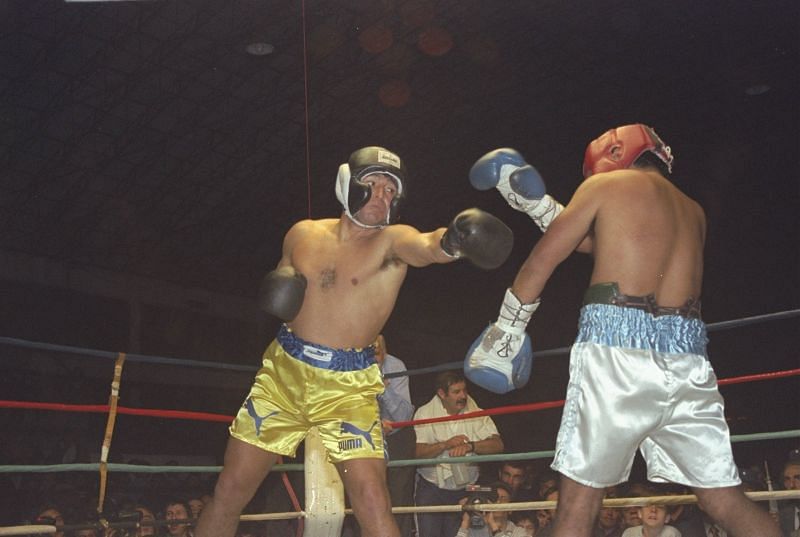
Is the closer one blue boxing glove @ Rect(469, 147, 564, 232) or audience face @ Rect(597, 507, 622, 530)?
blue boxing glove @ Rect(469, 147, 564, 232)

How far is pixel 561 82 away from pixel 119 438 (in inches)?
302

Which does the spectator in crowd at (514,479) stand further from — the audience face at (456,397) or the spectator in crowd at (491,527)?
the audience face at (456,397)

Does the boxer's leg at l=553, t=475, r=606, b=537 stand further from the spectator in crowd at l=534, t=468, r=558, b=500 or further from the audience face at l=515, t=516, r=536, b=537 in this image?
the spectator in crowd at l=534, t=468, r=558, b=500

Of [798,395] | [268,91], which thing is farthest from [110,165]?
[798,395]

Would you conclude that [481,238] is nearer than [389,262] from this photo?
Yes

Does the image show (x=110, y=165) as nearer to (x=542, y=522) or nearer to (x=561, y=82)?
(x=561, y=82)

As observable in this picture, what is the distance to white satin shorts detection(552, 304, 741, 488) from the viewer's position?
2.20m

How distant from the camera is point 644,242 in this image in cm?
234

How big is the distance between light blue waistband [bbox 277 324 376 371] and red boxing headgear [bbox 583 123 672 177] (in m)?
0.97

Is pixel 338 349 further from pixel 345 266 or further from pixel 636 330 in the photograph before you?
pixel 636 330

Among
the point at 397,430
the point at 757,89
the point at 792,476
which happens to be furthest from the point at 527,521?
the point at 757,89

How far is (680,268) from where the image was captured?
2398mm

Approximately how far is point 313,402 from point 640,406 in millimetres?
1125

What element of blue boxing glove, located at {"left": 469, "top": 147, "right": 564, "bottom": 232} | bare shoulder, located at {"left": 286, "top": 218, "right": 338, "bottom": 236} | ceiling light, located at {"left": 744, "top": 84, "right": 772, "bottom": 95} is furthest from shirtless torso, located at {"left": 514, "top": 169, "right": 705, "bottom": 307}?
ceiling light, located at {"left": 744, "top": 84, "right": 772, "bottom": 95}
